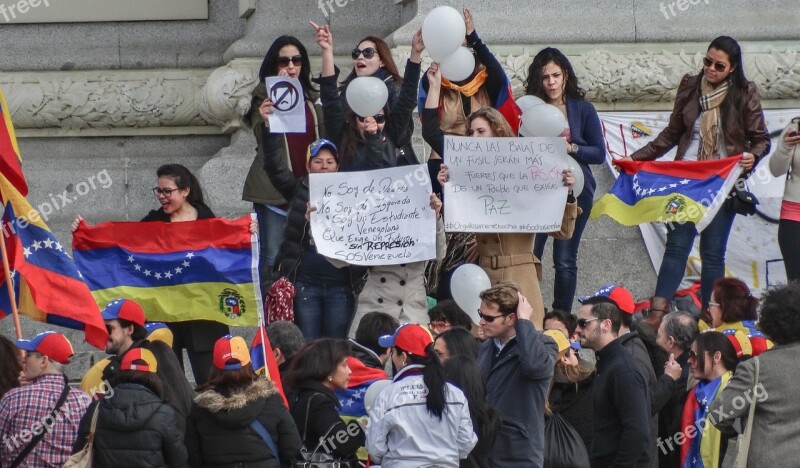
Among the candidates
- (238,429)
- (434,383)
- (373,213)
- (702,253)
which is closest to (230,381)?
(238,429)

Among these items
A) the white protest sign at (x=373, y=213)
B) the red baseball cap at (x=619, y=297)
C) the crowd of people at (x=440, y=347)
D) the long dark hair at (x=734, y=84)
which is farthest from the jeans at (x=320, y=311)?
the long dark hair at (x=734, y=84)

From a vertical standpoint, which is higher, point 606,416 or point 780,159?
point 780,159

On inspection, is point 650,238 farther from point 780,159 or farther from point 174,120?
point 174,120

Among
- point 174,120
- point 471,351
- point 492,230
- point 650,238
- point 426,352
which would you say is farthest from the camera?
point 174,120

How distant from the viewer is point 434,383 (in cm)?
901

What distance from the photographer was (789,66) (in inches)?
580

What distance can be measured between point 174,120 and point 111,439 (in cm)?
733

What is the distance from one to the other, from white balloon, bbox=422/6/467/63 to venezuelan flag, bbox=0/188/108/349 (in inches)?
106

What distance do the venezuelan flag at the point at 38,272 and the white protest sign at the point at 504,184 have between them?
2.39m

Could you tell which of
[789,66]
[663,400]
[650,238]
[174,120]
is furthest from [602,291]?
[174,120]

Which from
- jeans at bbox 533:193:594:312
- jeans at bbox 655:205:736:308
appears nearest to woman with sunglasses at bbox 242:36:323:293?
jeans at bbox 533:193:594:312

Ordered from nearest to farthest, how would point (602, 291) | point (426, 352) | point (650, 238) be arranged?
point (426, 352), point (602, 291), point (650, 238)

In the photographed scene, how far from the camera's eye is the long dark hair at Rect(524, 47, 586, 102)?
12578mm

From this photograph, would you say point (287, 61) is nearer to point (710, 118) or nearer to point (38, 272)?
point (38, 272)
